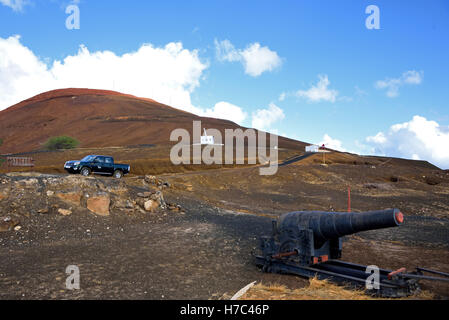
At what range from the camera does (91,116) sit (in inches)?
4326

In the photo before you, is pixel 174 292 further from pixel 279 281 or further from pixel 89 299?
pixel 279 281

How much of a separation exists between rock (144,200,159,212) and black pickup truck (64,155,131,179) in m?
→ 11.2

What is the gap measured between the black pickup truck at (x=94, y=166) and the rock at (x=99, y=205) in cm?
1138

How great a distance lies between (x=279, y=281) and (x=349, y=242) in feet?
19.1

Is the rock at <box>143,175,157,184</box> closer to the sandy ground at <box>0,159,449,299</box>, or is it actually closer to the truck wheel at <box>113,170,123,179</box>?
the sandy ground at <box>0,159,449,299</box>

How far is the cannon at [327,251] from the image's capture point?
611 centimetres

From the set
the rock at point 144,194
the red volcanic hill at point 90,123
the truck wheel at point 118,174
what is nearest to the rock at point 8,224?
the rock at point 144,194

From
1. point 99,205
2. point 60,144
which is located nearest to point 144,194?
point 99,205

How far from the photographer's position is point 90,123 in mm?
101688

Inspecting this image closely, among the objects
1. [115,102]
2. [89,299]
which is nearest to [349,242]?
[89,299]

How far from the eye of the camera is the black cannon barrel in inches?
236

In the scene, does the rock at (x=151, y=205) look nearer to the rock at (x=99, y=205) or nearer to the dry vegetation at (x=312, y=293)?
the rock at (x=99, y=205)

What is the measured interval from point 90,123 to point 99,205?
9605cm
